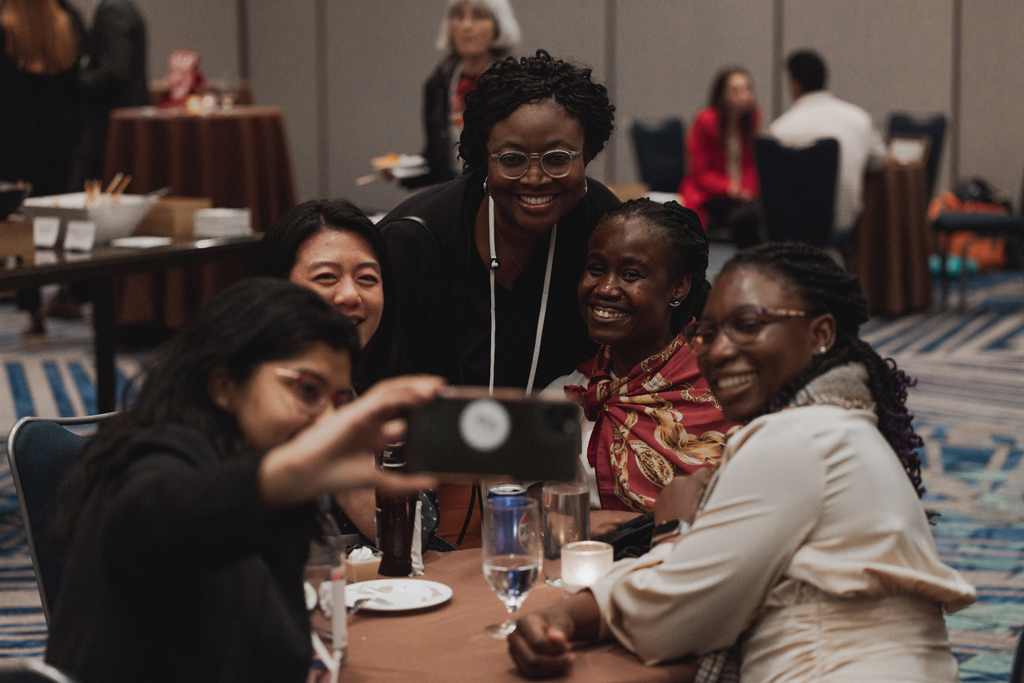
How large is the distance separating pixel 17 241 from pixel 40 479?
6.68 ft

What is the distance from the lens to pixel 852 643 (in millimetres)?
1497

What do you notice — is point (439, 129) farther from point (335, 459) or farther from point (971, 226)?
point (335, 459)

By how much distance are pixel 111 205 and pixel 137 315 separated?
89.4 inches

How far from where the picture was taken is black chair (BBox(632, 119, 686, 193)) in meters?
9.17

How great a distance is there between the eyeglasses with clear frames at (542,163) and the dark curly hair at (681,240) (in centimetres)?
15

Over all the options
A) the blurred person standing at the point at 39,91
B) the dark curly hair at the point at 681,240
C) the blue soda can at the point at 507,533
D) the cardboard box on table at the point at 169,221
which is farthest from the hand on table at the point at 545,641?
the blurred person standing at the point at 39,91

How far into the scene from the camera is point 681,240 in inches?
91.9

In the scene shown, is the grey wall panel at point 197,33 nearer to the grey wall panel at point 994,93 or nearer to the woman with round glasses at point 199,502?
the grey wall panel at point 994,93

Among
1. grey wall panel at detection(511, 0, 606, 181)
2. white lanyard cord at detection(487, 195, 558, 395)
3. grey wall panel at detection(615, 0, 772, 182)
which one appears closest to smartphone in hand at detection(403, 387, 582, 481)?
white lanyard cord at detection(487, 195, 558, 395)

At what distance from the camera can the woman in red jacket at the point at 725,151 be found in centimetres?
821

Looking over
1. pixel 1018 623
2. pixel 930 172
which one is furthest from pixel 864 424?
pixel 930 172

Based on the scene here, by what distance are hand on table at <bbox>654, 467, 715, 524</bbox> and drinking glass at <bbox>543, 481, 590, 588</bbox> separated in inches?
4.5

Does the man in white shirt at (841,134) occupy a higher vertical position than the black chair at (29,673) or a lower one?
higher

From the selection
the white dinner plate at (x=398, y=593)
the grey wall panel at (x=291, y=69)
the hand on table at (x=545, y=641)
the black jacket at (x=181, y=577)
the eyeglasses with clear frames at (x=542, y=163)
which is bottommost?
the white dinner plate at (x=398, y=593)
